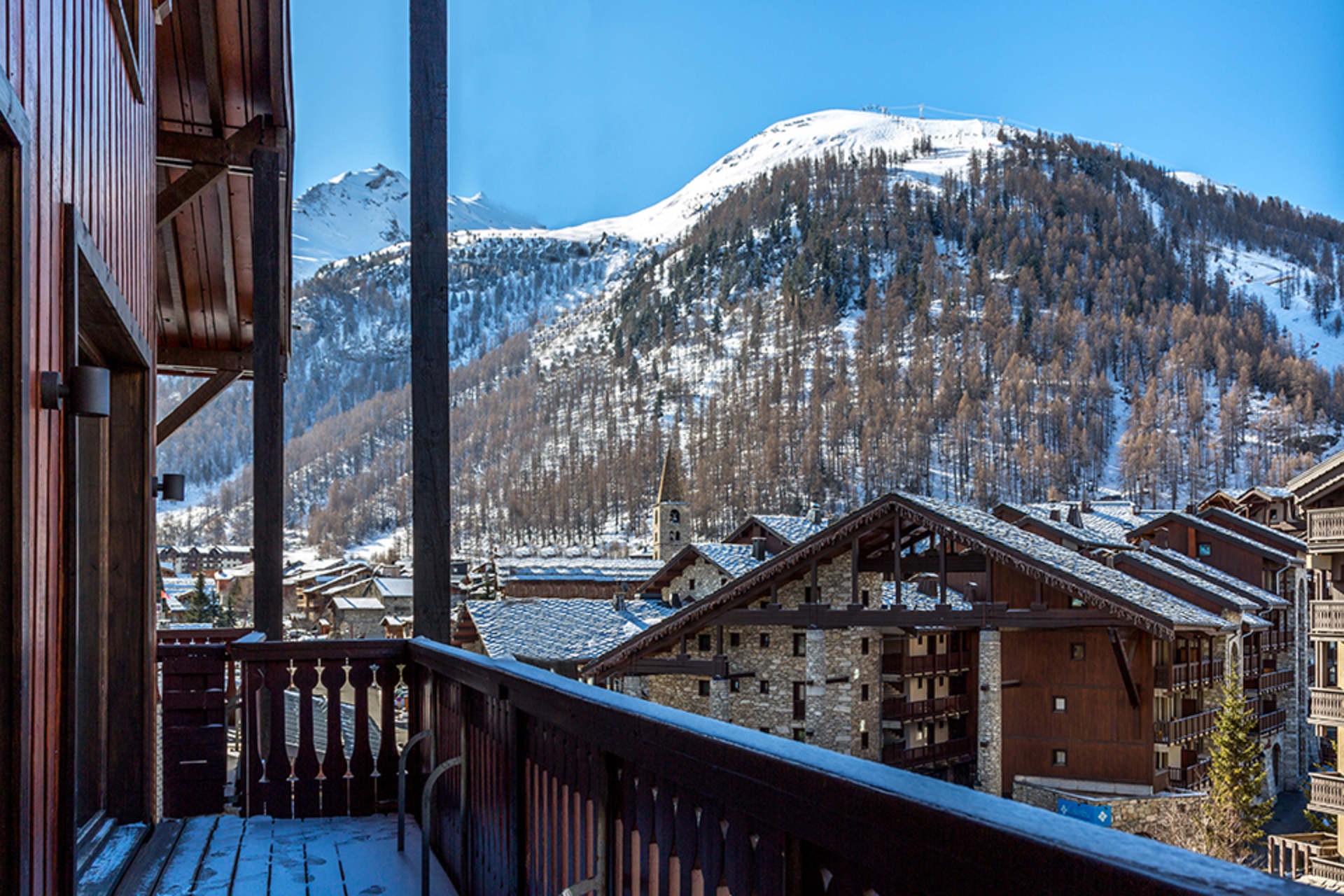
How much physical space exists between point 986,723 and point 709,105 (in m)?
183

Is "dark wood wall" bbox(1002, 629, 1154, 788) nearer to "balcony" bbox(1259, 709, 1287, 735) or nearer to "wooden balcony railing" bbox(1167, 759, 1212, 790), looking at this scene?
"wooden balcony railing" bbox(1167, 759, 1212, 790)

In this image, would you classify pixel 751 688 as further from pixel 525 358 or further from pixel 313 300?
pixel 313 300

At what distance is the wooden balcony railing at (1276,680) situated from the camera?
26.5 meters

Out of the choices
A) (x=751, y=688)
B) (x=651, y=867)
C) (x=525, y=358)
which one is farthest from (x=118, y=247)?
(x=525, y=358)

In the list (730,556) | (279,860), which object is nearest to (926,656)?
(730,556)

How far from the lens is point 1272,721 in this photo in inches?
1052

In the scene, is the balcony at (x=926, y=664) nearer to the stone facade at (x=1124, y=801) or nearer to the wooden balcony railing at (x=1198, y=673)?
the stone facade at (x=1124, y=801)

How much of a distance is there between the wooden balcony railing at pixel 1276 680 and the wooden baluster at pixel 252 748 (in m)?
26.8

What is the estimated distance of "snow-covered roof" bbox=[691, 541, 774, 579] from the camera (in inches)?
974

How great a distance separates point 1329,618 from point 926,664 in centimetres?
651

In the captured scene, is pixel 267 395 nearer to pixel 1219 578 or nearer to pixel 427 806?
pixel 427 806

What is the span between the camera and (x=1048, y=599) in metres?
18.8

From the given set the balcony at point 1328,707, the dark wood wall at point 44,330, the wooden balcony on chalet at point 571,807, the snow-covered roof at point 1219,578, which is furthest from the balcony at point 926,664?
the dark wood wall at point 44,330

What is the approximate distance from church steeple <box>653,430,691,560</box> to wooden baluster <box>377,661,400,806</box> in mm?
50992
